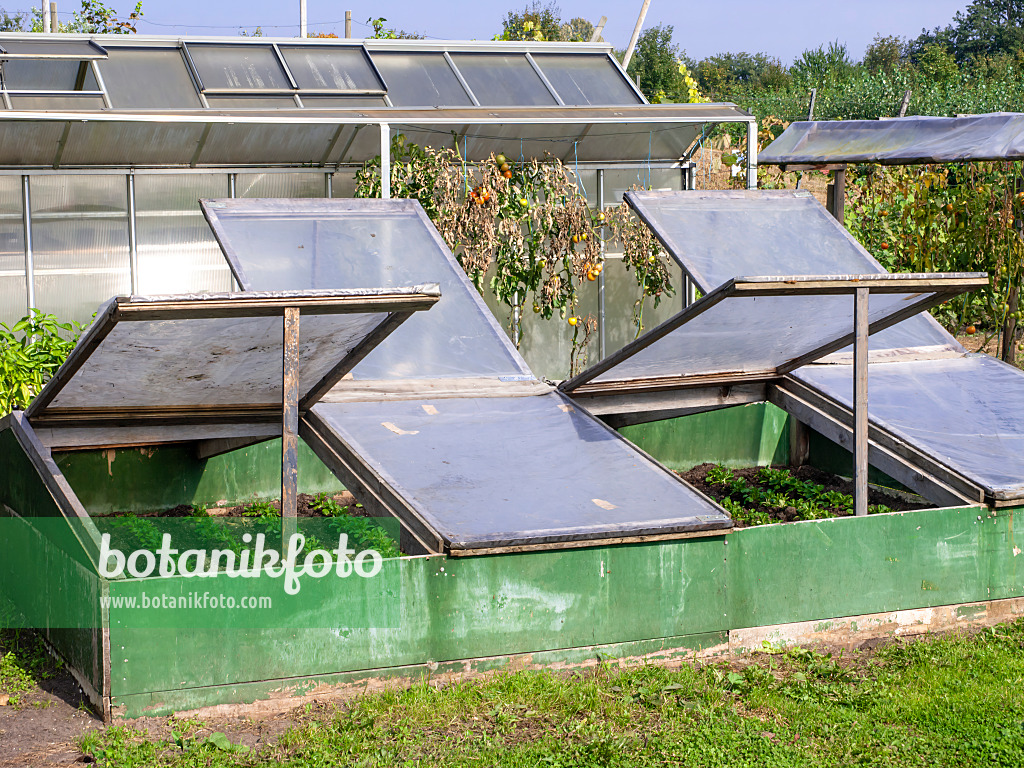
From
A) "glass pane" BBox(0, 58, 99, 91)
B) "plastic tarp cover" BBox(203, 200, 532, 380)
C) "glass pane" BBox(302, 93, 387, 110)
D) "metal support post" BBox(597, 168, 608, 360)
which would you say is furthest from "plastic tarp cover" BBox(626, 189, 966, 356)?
"glass pane" BBox(0, 58, 99, 91)

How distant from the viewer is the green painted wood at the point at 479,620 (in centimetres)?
363

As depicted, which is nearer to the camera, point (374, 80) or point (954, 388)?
point (954, 388)

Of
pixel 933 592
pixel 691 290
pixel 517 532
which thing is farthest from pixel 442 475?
pixel 691 290

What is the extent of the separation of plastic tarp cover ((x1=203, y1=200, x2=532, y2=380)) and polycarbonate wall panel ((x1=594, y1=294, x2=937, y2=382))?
2.36 feet

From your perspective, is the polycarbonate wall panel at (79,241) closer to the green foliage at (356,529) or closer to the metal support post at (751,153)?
the green foliage at (356,529)

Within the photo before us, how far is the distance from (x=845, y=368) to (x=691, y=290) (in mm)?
3997

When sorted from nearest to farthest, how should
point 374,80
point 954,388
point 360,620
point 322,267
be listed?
1. point 360,620
2. point 322,267
3. point 954,388
4. point 374,80

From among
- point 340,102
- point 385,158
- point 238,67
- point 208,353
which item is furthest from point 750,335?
point 238,67

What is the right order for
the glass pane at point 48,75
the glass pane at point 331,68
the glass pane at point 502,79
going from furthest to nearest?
the glass pane at point 502,79, the glass pane at point 331,68, the glass pane at point 48,75

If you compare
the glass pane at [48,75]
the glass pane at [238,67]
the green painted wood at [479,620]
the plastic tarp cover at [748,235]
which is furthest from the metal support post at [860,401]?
the glass pane at [48,75]

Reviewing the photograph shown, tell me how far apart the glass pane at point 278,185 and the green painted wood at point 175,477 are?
3369 mm

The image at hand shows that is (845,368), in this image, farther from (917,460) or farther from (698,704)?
(698,704)

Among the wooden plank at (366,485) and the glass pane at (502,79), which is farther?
the glass pane at (502,79)

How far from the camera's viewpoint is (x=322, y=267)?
5418mm
